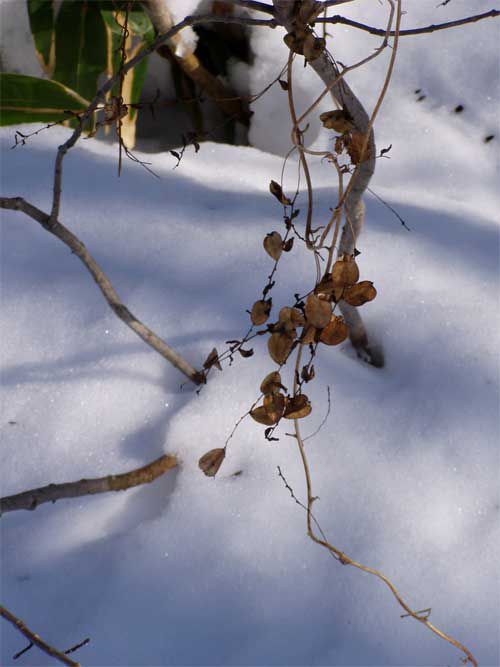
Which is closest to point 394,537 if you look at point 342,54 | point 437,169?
point 437,169

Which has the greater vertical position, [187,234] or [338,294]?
[338,294]

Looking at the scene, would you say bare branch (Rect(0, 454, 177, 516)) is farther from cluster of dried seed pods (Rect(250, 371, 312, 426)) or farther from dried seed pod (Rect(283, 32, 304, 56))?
dried seed pod (Rect(283, 32, 304, 56))

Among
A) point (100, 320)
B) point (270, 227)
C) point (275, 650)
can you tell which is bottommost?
point (275, 650)

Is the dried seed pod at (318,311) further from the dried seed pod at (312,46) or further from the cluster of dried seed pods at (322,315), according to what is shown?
the dried seed pod at (312,46)

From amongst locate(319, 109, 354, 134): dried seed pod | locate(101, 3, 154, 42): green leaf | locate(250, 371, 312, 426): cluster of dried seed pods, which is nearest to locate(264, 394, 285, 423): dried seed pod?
locate(250, 371, 312, 426): cluster of dried seed pods

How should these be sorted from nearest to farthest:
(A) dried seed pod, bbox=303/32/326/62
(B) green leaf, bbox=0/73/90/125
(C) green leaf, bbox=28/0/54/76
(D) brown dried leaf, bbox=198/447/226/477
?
(A) dried seed pod, bbox=303/32/326/62 → (D) brown dried leaf, bbox=198/447/226/477 → (B) green leaf, bbox=0/73/90/125 → (C) green leaf, bbox=28/0/54/76

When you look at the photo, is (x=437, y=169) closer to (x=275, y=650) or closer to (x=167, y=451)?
(x=167, y=451)

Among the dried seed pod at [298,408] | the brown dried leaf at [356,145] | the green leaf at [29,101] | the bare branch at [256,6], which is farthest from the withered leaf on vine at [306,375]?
the green leaf at [29,101]

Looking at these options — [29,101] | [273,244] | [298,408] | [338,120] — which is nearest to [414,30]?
[338,120]
